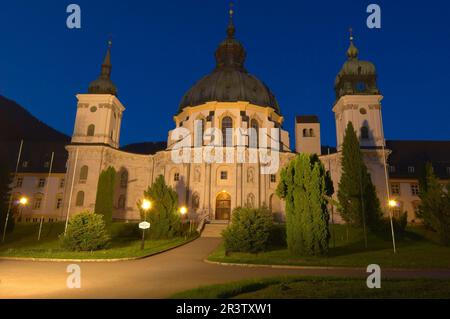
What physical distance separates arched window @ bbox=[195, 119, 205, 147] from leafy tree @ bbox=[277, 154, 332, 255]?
27.7m

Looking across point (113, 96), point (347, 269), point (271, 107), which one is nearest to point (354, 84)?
point (271, 107)

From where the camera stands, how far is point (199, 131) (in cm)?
5044

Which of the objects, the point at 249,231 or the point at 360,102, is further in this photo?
the point at 360,102

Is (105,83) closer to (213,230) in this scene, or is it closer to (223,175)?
(223,175)

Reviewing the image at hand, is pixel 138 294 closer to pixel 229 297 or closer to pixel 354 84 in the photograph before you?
pixel 229 297

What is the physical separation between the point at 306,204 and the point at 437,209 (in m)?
14.6

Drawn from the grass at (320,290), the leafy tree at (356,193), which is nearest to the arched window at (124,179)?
the leafy tree at (356,193)

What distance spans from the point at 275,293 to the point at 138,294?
4.09 meters

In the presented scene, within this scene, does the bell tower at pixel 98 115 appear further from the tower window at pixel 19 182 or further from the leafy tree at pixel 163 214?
the leafy tree at pixel 163 214

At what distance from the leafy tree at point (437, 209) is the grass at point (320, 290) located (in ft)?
60.5

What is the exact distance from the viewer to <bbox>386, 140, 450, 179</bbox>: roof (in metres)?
→ 51.4

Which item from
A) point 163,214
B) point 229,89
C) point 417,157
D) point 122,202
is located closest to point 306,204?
point 163,214

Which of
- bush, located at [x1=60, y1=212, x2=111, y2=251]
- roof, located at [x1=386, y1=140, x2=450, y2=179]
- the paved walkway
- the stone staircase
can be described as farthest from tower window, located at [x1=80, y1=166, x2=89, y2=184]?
roof, located at [x1=386, y1=140, x2=450, y2=179]

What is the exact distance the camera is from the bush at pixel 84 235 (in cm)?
2208
